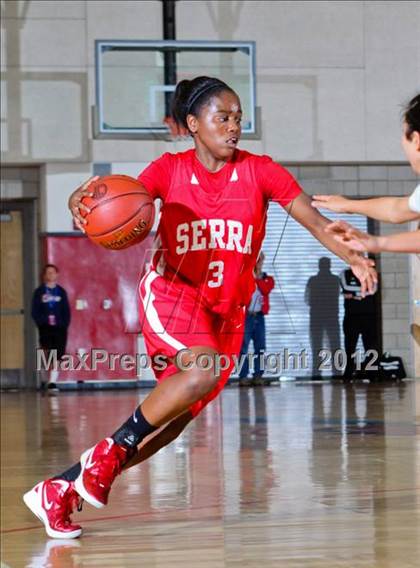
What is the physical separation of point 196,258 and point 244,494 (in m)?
1.43

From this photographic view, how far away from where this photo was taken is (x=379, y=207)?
13.3 feet

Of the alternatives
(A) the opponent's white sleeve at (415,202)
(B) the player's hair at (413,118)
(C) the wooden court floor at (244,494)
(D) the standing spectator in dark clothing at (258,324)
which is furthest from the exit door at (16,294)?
(A) the opponent's white sleeve at (415,202)

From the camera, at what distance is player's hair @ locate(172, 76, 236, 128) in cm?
520

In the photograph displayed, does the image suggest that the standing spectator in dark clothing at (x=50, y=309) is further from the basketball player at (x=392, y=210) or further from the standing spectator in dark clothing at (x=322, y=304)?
the basketball player at (x=392, y=210)

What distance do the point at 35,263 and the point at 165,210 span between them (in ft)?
40.3

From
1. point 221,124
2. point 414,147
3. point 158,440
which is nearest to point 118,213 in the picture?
point 221,124

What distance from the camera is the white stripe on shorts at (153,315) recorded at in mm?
4922

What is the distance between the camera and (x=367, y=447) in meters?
7.96

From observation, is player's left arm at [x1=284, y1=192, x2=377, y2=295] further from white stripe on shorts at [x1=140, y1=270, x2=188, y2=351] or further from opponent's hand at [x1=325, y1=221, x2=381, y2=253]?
opponent's hand at [x1=325, y1=221, x2=381, y2=253]

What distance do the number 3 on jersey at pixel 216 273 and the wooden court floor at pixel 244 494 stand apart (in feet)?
3.30

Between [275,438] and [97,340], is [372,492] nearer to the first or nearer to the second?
[275,438]

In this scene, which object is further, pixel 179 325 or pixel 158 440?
pixel 158 440

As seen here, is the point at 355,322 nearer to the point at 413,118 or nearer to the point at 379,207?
the point at 379,207

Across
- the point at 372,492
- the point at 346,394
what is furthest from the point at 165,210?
the point at 346,394
